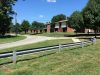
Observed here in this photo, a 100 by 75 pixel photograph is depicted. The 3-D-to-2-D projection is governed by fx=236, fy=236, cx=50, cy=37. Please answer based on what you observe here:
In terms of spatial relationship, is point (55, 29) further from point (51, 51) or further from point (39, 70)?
point (39, 70)

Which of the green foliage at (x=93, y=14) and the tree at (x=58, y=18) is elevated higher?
the tree at (x=58, y=18)

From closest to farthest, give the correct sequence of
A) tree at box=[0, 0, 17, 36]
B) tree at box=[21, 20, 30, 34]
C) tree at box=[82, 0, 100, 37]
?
tree at box=[82, 0, 100, 37]
tree at box=[0, 0, 17, 36]
tree at box=[21, 20, 30, 34]

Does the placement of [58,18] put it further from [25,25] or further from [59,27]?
[59,27]

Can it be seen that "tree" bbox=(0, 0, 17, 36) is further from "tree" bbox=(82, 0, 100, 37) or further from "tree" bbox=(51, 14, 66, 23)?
"tree" bbox=(51, 14, 66, 23)

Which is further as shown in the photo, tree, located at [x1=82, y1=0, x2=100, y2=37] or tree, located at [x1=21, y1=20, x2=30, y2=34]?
tree, located at [x1=21, y1=20, x2=30, y2=34]

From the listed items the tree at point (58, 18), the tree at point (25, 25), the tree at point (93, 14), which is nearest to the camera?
the tree at point (93, 14)

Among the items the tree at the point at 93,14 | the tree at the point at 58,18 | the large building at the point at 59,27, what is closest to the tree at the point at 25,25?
the large building at the point at 59,27

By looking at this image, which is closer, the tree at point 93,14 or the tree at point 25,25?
the tree at point 93,14

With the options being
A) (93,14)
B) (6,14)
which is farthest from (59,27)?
(93,14)

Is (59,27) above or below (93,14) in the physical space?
below

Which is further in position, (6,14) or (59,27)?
(59,27)

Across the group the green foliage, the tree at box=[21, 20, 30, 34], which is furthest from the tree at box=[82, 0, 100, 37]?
the tree at box=[21, 20, 30, 34]

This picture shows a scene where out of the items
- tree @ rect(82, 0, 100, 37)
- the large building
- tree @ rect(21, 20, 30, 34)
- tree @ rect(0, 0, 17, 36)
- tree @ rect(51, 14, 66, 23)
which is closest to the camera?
tree @ rect(82, 0, 100, 37)

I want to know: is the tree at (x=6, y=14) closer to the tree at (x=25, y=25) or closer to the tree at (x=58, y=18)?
the tree at (x=25, y=25)
